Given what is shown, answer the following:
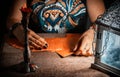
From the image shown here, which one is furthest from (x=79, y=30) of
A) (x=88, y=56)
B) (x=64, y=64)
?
(x=64, y=64)

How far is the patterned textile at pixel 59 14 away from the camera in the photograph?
88.1 inches

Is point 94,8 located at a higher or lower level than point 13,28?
higher

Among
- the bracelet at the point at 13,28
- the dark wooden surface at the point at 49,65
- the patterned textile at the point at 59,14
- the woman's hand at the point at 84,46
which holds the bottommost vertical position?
the dark wooden surface at the point at 49,65

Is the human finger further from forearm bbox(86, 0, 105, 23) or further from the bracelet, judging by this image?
forearm bbox(86, 0, 105, 23)

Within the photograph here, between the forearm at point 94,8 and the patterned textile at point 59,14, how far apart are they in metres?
0.09

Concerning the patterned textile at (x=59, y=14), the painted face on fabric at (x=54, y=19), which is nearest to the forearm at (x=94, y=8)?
the patterned textile at (x=59, y=14)

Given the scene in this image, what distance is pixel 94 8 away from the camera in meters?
2.23

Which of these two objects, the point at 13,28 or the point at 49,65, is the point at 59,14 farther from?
the point at 49,65

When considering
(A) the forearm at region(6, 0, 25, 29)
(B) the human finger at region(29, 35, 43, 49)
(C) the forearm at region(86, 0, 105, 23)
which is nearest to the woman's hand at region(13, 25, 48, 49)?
(B) the human finger at region(29, 35, 43, 49)

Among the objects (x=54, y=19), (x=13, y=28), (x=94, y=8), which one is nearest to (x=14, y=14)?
(x=13, y=28)

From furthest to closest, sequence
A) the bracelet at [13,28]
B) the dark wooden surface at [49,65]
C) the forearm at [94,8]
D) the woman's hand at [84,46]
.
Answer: the forearm at [94,8] < the bracelet at [13,28] < the woman's hand at [84,46] < the dark wooden surface at [49,65]

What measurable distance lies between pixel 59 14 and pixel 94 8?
279mm

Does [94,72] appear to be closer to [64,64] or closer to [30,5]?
[64,64]

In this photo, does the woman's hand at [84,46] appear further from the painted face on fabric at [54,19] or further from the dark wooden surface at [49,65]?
the painted face on fabric at [54,19]
